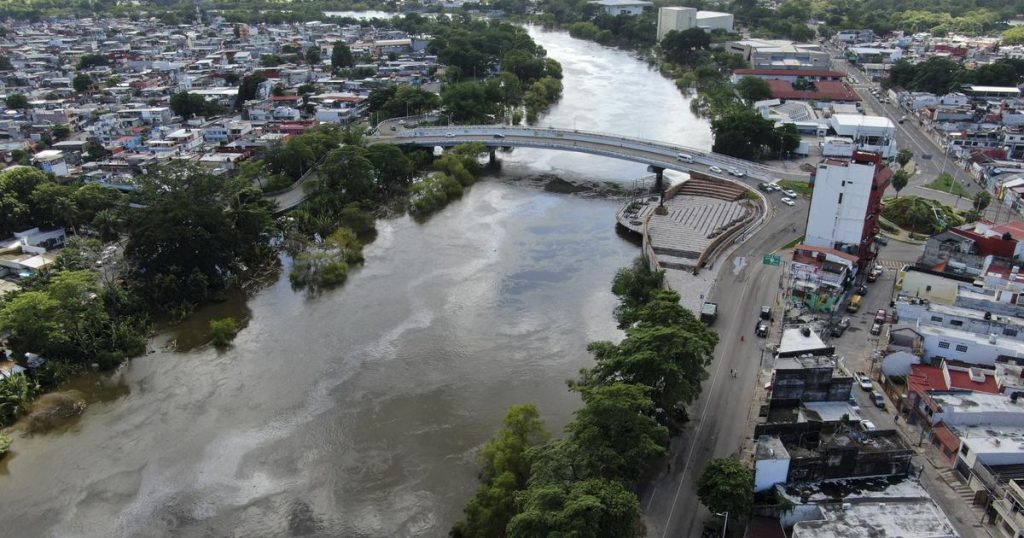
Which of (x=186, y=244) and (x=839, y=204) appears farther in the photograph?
(x=186, y=244)

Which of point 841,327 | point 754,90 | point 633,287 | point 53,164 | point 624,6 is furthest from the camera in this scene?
point 624,6

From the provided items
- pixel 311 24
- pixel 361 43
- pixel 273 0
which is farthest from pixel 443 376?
pixel 273 0

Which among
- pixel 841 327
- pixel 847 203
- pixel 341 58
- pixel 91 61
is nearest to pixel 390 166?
pixel 847 203

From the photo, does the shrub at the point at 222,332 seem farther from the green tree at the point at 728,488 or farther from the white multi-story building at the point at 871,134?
the white multi-story building at the point at 871,134

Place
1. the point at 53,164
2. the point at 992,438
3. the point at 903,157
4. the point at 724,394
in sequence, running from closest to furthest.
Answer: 1. the point at 992,438
2. the point at 724,394
3. the point at 53,164
4. the point at 903,157

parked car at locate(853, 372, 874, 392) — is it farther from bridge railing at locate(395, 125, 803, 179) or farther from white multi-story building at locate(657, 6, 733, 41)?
white multi-story building at locate(657, 6, 733, 41)

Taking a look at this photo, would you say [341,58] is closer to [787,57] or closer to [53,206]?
[53,206]

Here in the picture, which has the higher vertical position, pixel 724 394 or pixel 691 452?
pixel 724 394

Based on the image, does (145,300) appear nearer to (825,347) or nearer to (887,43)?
(825,347)
